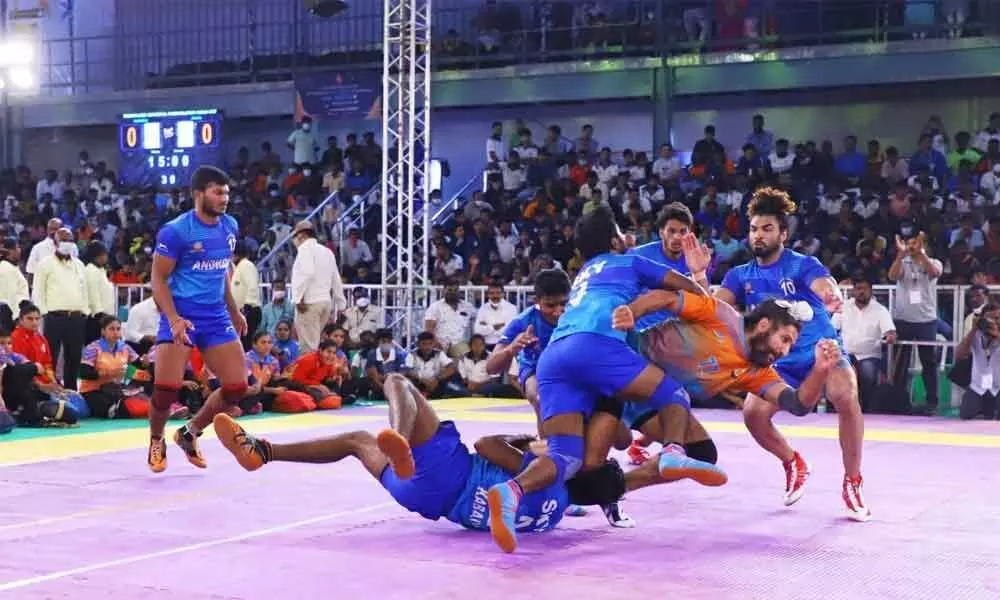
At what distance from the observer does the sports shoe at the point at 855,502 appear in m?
5.89

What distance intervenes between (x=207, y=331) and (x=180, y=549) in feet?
8.75

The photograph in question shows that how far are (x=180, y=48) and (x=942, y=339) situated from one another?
17011 millimetres

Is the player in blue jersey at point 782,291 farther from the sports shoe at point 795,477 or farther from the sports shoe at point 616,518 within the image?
the sports shoe at point 616,518

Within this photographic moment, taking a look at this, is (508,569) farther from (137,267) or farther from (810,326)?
(137,267)

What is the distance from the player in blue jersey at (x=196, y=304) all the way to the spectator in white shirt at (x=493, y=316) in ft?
23.3

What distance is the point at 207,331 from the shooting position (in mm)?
7520

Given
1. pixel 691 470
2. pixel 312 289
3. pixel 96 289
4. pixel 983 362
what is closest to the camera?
pixel 691 470

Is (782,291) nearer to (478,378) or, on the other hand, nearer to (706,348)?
(706,348)

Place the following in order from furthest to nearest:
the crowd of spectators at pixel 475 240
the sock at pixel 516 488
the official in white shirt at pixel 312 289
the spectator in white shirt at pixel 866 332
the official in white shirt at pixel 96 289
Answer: the official in white shirt at pixel 312 289 < the official in white shirt at pixel 96 289 < the spectator in white shirt at pixel 866 332 < the crowd of spectators at pixel 475 240 < the sock at pixel 516 488

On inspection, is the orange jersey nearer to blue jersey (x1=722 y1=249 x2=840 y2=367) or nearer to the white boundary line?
blue jersey (x1=722 y1=249 x2=840 y2=367)

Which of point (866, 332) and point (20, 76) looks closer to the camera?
point (866, 332)

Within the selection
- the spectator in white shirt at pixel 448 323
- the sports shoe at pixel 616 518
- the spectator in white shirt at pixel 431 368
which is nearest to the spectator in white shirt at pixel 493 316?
the spectator in white shirt at pixel 448 323

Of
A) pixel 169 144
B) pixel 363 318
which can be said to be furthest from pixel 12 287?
pixel 169 144

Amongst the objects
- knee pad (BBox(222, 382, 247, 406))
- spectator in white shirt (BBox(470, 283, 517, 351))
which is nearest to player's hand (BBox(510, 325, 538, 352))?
knee pad (BBox(222, 382, 247, 406))
